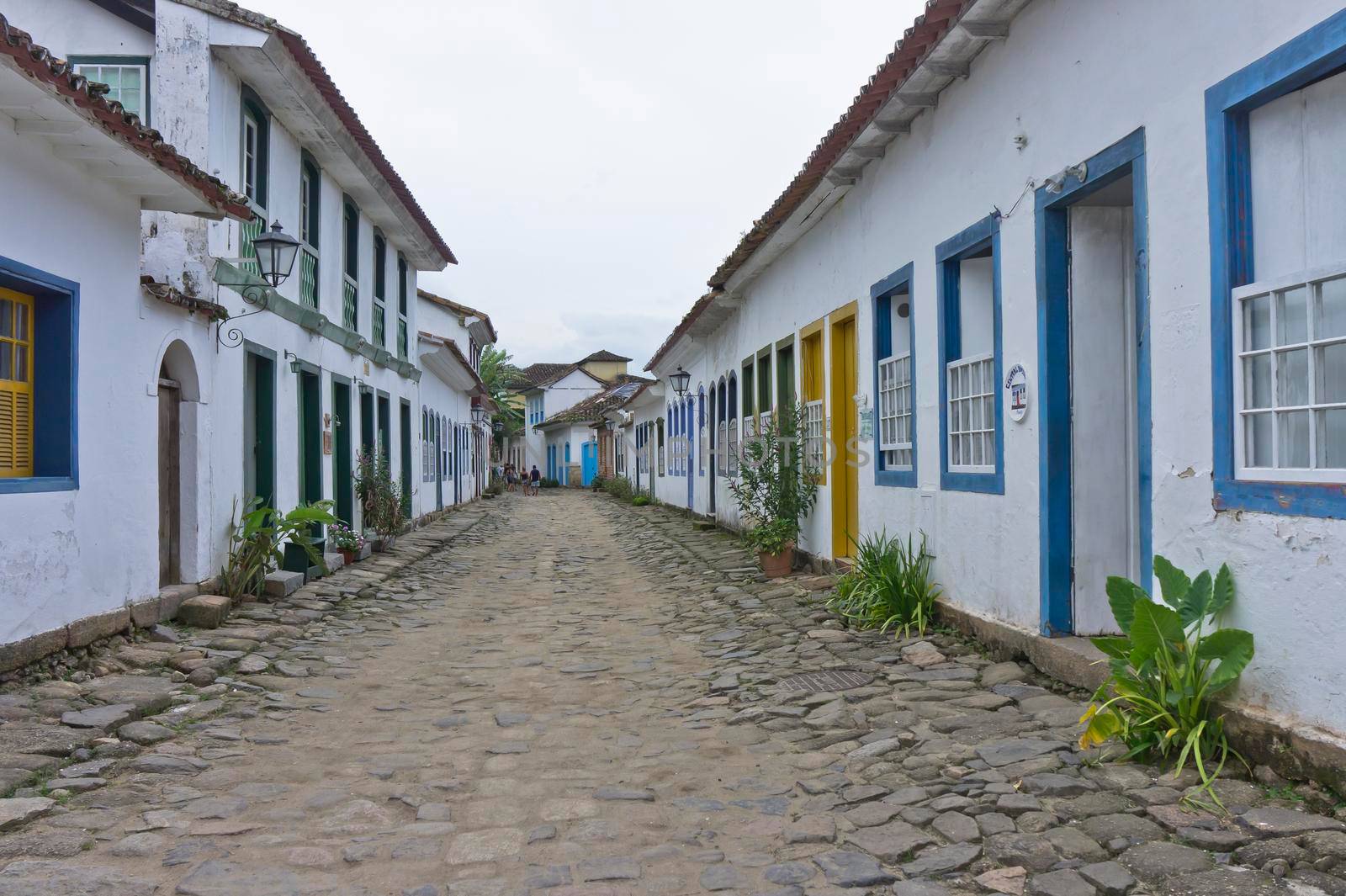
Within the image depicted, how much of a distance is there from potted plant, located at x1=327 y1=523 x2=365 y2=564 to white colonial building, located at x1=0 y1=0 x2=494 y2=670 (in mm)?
464

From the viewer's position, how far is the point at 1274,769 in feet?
12.4

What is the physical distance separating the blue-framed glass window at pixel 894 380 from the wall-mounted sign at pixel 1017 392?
67.4 inches

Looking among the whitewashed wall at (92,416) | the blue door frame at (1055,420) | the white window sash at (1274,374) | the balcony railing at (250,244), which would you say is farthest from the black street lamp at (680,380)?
the white window sash at (1274,374)

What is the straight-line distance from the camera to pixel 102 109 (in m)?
5.90

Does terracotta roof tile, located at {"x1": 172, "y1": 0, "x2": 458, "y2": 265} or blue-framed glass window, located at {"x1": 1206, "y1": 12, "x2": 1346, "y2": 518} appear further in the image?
terracotta roof tile, located at {"x1": 172, "y1": 0, "x2": 458, "y2": 265}

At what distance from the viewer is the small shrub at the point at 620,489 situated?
32.7 metres

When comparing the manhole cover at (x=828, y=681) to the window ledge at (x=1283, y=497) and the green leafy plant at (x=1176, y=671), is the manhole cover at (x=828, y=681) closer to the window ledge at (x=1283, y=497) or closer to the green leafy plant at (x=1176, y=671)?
the green leafy plant at (x=1176, y=671)

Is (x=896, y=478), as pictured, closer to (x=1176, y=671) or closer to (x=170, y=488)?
(x=1176, y=671)

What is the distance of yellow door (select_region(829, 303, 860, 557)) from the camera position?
10266mm

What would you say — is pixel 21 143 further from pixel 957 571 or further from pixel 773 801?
pixel 957 571

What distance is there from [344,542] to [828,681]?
7620 mm

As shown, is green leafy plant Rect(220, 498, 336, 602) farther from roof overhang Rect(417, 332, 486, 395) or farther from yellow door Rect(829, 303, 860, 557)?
roof overhang Rect(417, 332, 486, 395)

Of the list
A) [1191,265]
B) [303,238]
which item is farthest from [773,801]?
[303,238]

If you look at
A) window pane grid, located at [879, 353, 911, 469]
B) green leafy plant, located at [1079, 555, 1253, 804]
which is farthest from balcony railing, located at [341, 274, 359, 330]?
green leafy plant, located at [1079, 555, 1253, 804]
